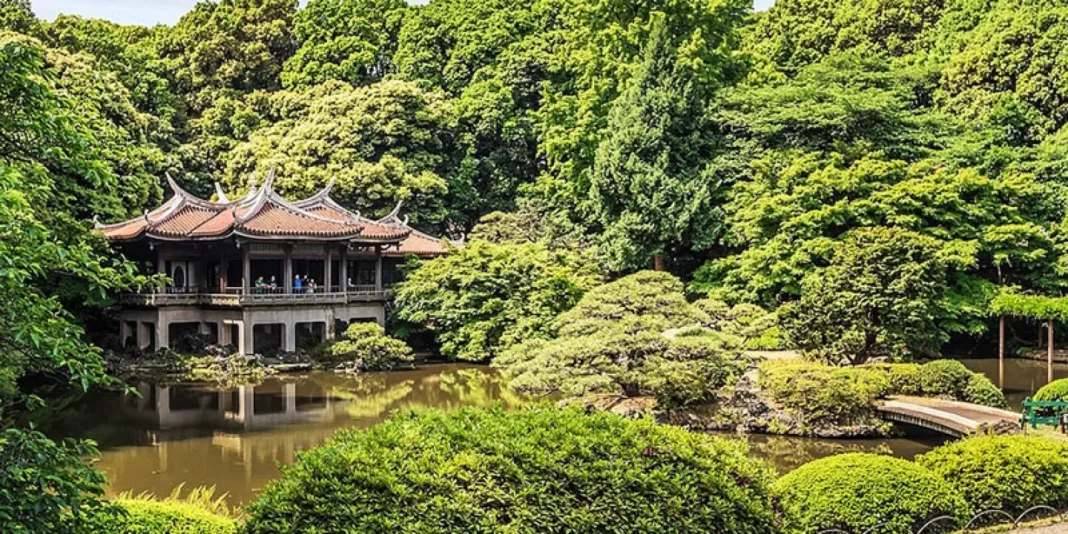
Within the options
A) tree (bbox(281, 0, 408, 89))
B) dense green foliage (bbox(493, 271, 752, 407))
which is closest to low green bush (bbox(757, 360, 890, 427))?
dense green foliage (bbox(493, 271, 752, 407))

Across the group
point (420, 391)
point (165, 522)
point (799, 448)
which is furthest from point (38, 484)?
point (420, 391)

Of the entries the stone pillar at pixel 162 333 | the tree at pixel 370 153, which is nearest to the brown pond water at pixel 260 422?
the stone pillar at pixel 162 333

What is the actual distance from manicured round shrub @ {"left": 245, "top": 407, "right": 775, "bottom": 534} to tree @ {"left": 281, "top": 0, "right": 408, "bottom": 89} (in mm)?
35617

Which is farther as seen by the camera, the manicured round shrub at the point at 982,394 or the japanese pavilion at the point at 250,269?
the japanese pavilion at the point at 250,269

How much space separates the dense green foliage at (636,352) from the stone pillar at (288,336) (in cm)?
1019

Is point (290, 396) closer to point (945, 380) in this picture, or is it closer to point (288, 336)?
point (288, 336)

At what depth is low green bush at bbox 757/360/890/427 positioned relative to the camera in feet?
46.0

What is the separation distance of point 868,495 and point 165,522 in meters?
4.75

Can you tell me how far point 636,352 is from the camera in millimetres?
14555

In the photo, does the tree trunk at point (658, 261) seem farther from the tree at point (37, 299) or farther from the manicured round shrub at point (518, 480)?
the tree at point (37, 299)

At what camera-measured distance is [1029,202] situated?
23453mm

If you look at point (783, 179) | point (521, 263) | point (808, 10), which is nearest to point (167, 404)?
point (521, 263)

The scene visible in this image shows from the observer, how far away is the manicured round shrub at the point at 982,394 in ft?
46.9

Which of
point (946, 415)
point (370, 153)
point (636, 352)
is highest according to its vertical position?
point (370, 153)
